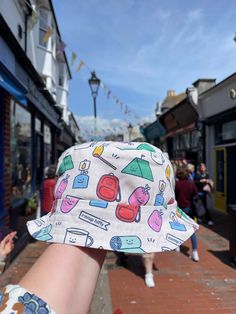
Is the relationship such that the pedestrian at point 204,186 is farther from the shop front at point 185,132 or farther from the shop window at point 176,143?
the shop window at point 176,143

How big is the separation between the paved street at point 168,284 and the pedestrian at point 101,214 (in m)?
3.14

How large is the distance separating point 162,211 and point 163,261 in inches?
213

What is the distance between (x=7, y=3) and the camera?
6980mm

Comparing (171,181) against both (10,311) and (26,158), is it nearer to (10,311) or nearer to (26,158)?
(10,311)

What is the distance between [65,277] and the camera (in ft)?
3.12

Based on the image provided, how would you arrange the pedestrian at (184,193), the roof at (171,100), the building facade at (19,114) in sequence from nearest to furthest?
the building facade at (19,114)
the pedestrian at (184,193)
the roof at (171,100)

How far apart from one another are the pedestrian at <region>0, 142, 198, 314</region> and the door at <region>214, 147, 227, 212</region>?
10.7 m

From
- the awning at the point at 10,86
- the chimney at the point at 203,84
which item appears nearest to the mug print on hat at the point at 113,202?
the awning at the point at 10,86

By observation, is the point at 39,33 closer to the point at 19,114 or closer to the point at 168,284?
the point at 19,114

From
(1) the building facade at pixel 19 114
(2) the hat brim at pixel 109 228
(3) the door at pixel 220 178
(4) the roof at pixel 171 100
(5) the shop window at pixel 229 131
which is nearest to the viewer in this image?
(2) the hat brim at pixel 109 228

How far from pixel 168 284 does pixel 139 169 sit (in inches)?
174

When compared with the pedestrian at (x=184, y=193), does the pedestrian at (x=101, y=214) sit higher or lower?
higher

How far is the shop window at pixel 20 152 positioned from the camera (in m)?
7.09

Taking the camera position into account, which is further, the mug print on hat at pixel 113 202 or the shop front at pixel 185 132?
the shop front at pixel 185 132
